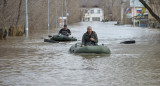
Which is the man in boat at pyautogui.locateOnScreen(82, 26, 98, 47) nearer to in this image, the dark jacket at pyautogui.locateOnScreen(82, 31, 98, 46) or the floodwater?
the dark jacket at pyautogui.locateOnScreen(82, 31, 98, 46)

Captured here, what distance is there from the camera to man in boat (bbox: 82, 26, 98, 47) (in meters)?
20.8

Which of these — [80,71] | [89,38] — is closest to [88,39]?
[89,38]

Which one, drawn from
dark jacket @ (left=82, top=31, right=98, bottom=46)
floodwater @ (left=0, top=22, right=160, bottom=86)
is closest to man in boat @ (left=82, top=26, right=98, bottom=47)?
dark jacket @ (left=82, top=31, right=98, bottom=46)

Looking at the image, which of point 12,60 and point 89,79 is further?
point 12,60

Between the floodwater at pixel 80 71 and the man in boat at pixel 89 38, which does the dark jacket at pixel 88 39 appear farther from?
the floodwater at pixel 80 71

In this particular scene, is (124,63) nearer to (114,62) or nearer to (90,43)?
(114,62)

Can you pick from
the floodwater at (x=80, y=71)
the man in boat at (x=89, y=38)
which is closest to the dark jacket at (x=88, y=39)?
the man in boat at (x=89, y=38)

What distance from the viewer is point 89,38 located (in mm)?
20984

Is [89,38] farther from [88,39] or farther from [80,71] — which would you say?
[80,71]

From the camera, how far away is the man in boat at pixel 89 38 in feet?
68.2

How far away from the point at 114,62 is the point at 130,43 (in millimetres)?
13294

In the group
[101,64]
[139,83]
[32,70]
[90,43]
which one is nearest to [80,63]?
[101,64]

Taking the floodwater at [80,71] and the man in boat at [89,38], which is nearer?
the floodwater at [80,71]

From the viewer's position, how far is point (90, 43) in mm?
21188
